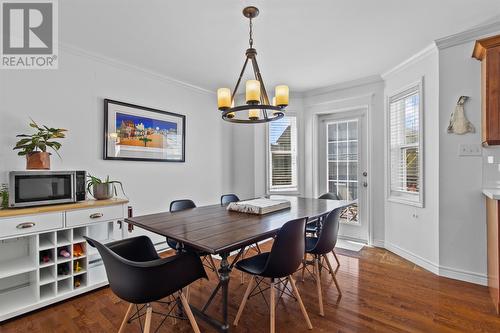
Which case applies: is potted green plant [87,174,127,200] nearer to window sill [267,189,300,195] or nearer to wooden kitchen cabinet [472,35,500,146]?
window sill [267,189,300,195]

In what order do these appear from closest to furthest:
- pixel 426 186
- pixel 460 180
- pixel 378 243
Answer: pixel 460 180, pixel 426 186, pixel 378 243

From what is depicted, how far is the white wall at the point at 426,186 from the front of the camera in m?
2.81

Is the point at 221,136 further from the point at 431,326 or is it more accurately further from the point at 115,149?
the point at 431,326

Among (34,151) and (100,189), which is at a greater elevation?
(34,151)

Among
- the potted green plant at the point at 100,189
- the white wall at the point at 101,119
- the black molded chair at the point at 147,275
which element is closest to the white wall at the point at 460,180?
the black molded chair at the point at 147,275

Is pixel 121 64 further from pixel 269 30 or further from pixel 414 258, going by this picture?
pixel 414 258

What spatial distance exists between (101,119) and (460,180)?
13.2 feet

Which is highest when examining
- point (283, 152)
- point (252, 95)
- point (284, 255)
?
point (252, 95)

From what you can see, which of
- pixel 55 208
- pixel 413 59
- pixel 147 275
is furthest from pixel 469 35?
pixel 55 208

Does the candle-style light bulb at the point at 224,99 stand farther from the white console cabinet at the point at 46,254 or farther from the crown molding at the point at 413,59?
the crown molding at the point at 413,59

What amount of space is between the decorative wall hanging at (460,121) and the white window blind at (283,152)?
225cm

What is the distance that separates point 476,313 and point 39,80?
14.7 feet

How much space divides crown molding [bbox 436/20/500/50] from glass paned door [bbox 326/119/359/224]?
5.00ft

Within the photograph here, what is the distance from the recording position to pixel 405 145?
11.1ft
